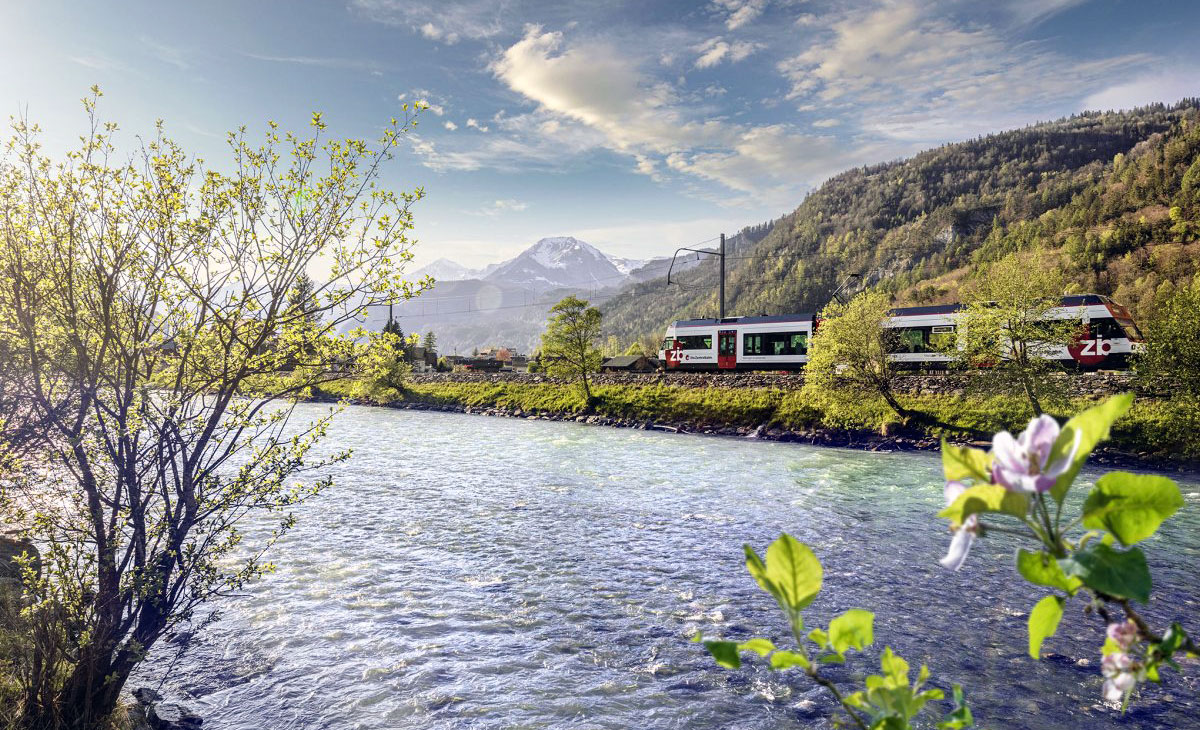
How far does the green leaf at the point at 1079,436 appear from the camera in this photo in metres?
1.25

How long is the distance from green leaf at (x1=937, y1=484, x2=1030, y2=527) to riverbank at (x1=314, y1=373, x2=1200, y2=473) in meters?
22.4

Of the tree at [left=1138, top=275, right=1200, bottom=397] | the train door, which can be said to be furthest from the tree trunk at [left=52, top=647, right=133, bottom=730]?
the train door

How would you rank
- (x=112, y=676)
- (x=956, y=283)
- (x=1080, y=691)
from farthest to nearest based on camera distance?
(x=956, y=283) → (x=1080, y=691) → (x=112, y=676)

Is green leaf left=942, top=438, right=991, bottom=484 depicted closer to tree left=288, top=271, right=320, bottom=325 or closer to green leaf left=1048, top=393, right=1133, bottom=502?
green leaf left=1048, top=393, right=1133, bottom=502

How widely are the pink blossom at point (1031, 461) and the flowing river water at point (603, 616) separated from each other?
26.6 ft

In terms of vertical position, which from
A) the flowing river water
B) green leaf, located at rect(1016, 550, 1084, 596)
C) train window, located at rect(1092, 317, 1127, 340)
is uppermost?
train window, located at rect(1092, 317, 1127, 340)

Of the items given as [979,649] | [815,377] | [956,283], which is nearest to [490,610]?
[979,649]

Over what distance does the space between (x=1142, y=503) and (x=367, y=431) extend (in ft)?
141

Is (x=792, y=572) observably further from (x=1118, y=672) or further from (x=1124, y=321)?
(x=1124, y=321)

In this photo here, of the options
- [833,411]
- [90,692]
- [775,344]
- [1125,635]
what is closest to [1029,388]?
[833,411]

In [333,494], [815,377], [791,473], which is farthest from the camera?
[815,377]

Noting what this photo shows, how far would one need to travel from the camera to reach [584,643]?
10.3 m

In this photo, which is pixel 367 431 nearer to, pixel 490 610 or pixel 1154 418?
pixel 490 610

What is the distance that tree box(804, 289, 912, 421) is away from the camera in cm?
3469
